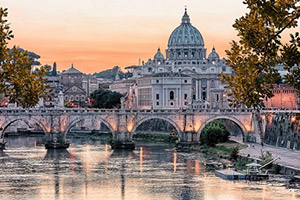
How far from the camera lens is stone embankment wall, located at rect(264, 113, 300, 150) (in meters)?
51.8

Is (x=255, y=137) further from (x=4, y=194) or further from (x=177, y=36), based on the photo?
(x=177, y=36)

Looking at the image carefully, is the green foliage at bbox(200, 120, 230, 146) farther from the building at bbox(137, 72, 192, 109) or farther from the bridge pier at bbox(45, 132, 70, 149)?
the building at bbox(137, 72, 192, 109)

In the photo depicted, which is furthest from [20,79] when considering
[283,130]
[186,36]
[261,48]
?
[186,36]

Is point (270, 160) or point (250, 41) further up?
point (250, 41)

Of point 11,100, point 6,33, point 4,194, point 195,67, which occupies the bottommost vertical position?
point 4,194

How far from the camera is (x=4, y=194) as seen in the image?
3488 cm

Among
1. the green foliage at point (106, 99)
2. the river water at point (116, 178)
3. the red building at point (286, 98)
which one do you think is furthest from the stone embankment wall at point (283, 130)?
the green foliage at point (106, 99)

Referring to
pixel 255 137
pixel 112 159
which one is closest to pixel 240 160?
pixel 112 159

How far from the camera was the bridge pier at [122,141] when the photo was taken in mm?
62569

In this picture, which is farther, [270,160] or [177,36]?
[177,36]

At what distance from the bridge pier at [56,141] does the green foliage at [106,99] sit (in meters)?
43.8

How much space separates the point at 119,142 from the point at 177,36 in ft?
322

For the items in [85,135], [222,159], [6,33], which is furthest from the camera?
[85,135]

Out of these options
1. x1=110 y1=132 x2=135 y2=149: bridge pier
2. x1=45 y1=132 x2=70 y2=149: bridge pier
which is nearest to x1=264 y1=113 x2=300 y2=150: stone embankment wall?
x1=110 y1=132 x2=135 y2=149: bridge pier
